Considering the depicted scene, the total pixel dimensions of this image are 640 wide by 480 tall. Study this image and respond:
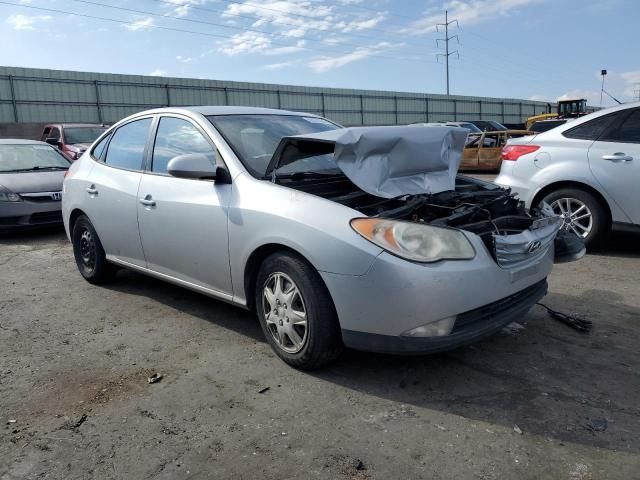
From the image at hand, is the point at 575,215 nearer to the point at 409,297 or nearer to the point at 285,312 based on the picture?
the point at 409,297

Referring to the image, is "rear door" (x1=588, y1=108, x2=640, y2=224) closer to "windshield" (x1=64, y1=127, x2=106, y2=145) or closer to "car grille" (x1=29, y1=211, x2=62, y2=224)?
"car grille" (x1=29, y1=211, x2=62, y2=224)

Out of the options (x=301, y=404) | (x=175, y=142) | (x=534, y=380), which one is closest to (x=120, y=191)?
(x=175, y=142)

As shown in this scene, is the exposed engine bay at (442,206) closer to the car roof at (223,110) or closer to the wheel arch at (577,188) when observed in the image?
the car roof at (223,110)

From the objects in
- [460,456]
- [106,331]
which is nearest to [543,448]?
[460,456]

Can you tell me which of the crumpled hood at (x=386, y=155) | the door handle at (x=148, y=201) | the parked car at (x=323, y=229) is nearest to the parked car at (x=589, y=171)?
the parked car at (x=323, y=229)

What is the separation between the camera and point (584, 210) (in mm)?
5828

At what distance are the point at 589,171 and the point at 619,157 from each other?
0.99 feet

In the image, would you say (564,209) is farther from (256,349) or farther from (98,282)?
(98,282)

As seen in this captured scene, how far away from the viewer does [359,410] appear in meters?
2.85

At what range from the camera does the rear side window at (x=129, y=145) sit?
4.54m

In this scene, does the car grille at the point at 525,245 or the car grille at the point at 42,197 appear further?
the car grille at the point at 42,197

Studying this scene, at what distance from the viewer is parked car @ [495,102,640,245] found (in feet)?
18.2

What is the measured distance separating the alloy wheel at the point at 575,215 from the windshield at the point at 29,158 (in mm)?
7517

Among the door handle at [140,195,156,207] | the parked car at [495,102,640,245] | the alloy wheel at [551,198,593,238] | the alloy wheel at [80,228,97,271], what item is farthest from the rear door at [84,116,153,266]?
the alloy wheel at [551,198,593,238]
